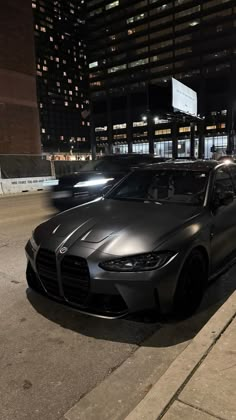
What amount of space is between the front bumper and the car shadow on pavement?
13 centimetres

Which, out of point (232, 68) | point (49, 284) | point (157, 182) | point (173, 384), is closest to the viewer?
point (173, 384)

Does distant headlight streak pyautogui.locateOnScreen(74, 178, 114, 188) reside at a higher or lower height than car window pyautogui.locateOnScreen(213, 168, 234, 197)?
lower

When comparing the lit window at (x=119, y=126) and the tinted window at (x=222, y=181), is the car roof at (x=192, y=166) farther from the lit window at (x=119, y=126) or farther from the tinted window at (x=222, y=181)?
the lit window at (x=119, y=126)

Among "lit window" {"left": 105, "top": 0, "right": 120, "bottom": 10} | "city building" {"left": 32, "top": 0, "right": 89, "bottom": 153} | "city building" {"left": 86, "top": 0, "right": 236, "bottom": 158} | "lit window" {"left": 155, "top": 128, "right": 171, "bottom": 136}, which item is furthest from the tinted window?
"city building" {"left": 32, "top": 0, "right": 89, "bottom": 153}

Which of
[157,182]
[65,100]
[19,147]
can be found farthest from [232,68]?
[65,100]

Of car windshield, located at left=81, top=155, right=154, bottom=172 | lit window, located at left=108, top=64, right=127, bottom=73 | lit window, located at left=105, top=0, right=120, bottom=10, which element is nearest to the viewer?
car windshield, located at left=81, top=155, right=154, bottom=172

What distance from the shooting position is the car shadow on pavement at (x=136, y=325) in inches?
129

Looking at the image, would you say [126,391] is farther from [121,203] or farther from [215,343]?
[121,203]

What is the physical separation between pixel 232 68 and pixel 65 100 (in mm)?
101582

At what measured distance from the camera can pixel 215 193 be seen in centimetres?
440

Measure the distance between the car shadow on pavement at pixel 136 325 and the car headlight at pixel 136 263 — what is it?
1.43 feet

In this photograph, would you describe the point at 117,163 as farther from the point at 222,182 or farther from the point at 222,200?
the point at 222,200

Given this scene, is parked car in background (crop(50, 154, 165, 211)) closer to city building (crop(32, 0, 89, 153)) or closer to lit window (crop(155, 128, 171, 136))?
lit window (crop(155, 128, 171, 136))

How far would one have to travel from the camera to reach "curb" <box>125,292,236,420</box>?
2.23 metres
